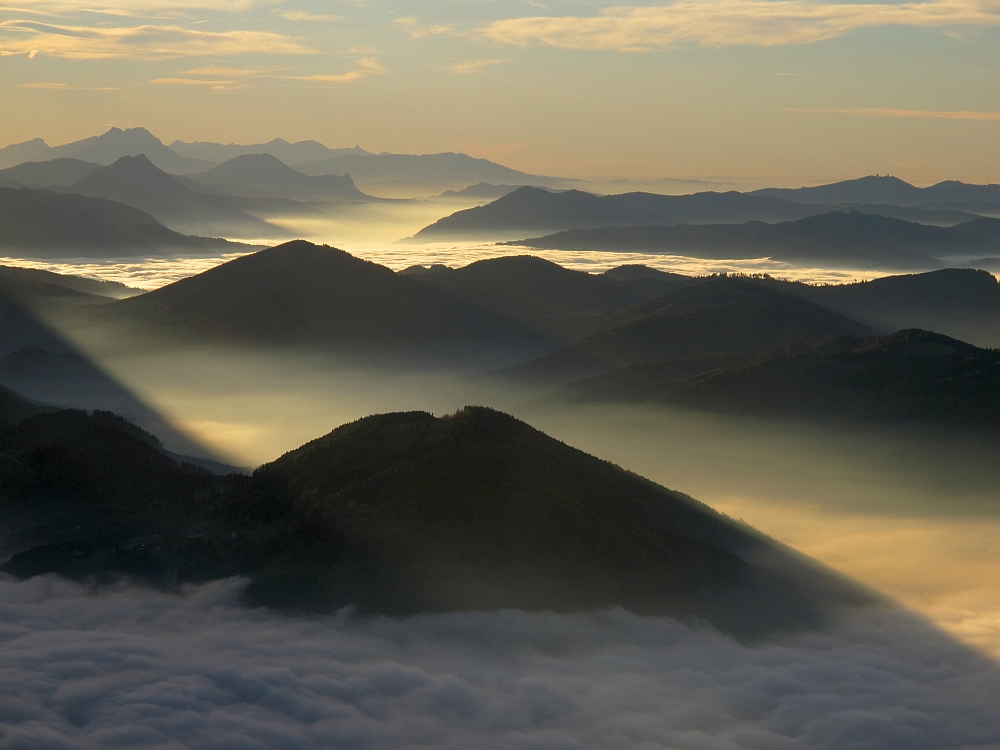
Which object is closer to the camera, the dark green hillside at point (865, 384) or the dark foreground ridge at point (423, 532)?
the dark foreground ridge at point (423, 532)

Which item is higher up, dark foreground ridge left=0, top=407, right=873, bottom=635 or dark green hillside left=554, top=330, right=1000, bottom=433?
dark green hillside left=554, top=330, right=1000, bottom=433

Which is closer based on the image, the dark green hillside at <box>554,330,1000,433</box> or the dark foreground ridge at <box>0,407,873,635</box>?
the dark foreground ridge at <box>0,407,873,635</box>

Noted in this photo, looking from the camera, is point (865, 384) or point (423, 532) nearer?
point (423, 532)

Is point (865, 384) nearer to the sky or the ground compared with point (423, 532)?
nearer to the sky

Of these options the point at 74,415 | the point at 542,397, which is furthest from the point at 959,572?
the point at 542,397

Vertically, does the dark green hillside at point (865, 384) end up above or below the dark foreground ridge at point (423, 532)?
above

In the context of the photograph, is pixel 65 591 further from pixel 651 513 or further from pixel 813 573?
pixel 813 573
